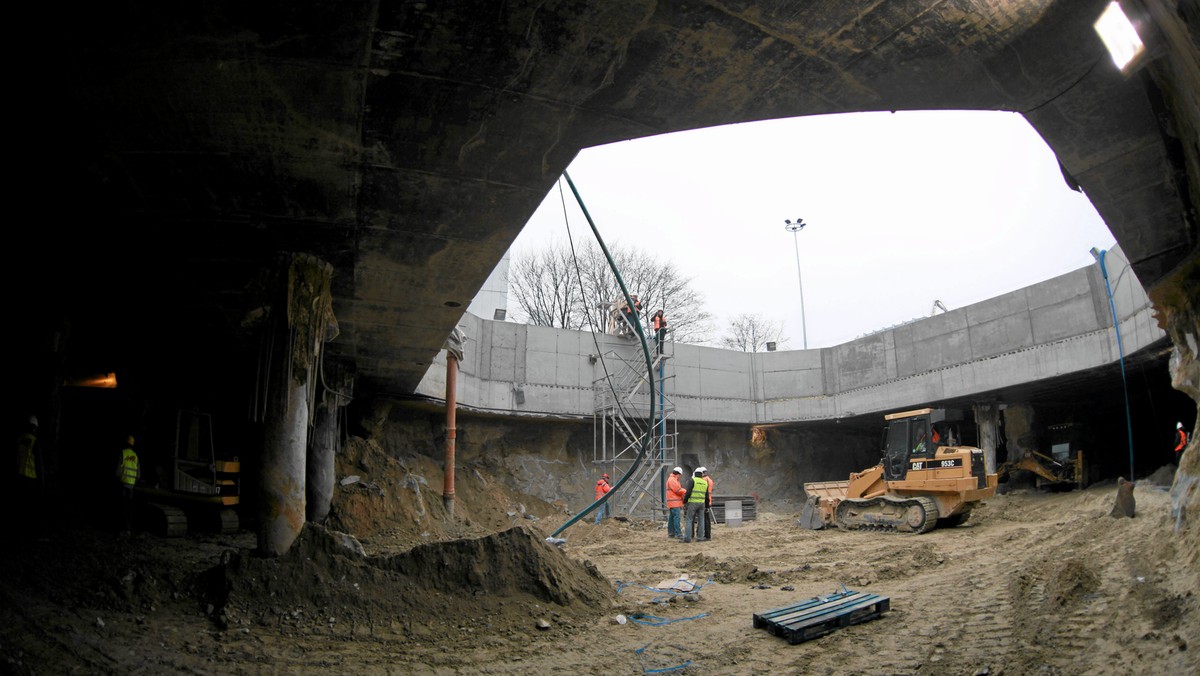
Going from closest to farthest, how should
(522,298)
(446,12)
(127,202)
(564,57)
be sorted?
(446,12) → (564,57) → (127,202) → (522,298)

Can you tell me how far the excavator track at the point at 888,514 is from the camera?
49.2ft

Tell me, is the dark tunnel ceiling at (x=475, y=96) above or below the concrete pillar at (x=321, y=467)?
above

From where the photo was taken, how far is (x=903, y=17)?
431 centimetres

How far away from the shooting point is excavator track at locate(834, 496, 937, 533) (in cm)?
1499

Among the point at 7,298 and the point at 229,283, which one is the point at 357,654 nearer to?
the point at 229,283

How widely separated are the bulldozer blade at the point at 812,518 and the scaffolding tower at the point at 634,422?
15.6 ft

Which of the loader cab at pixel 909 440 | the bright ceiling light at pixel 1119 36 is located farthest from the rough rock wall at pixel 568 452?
the bright ceiling light at pixel 1119 36

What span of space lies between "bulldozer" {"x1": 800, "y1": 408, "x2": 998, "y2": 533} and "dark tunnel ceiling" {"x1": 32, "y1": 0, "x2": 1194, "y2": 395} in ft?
32.9

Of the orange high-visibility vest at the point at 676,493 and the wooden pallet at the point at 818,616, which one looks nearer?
the wooden pallet at the point at 818,616

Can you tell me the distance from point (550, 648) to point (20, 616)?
14.2 feet

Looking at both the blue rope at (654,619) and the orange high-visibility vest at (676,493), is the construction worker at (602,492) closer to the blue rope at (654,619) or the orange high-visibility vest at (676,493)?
the orange high-visibility vest at (676,493)

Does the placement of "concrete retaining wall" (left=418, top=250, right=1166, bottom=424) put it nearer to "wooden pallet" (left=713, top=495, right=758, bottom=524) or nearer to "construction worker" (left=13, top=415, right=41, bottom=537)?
"wooden pallet" (left=713, top=495, right=758, bottom=524)

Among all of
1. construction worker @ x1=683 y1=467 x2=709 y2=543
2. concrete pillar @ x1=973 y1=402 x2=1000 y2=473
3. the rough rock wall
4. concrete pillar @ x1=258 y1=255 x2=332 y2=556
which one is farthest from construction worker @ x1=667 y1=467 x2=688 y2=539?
concrete pillar @ x1=973 y1=402 x2=1000 y2=473

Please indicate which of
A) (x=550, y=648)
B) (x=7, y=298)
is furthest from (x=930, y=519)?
(x=7, y=298)
